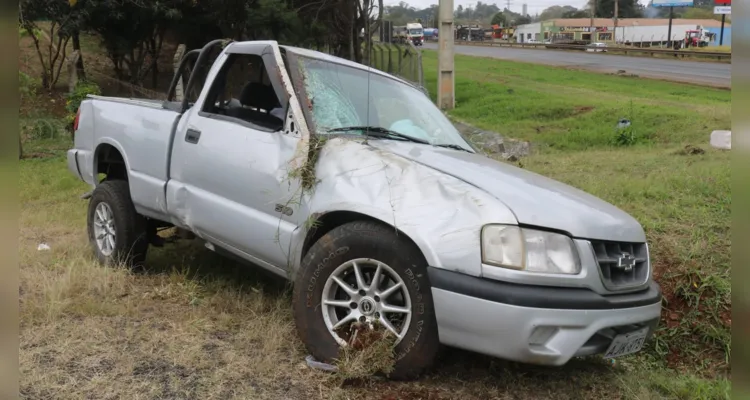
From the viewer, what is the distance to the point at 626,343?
2861mm

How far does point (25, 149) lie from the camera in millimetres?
13219

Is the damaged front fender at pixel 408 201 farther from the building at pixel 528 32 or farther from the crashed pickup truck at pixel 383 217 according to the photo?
the building at pixel 528 32

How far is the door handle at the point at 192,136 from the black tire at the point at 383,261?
1380 mm

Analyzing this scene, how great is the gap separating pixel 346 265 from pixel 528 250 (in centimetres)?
88

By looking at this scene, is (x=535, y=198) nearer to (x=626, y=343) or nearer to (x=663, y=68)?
(x=626, y=343)

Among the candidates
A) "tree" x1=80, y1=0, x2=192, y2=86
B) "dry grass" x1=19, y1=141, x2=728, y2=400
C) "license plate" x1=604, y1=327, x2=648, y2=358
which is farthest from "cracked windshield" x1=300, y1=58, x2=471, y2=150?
"tree" x1=80, y1=0, x2=192, y2=86

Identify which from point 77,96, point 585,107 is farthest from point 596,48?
point 77,96

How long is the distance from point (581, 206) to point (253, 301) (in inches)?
88.7

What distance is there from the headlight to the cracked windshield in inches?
51.5

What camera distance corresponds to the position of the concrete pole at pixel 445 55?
17.0 meters

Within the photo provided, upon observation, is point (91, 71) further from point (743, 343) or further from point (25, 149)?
point (743, 343)

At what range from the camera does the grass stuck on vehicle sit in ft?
8.89

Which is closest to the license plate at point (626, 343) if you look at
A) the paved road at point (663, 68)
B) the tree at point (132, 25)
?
the tree at point (132, 25)

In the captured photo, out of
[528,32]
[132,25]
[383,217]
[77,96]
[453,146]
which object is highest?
[528,32]
